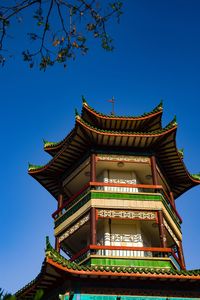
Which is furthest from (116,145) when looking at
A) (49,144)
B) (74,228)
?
(74,228)

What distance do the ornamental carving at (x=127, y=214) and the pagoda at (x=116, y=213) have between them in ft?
0.14

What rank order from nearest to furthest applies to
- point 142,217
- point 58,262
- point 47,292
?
point 58,262 → point 47,292 → point 142,217

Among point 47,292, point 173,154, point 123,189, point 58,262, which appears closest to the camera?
point 58,262

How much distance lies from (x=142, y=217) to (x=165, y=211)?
138cm

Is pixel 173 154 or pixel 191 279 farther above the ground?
pixel 173 154

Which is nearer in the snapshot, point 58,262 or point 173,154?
point 58,262

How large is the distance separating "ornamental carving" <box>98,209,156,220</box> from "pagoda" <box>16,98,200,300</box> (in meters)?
0.04

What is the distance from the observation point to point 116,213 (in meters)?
16.7

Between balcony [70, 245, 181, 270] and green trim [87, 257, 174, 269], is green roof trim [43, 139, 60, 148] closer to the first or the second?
balcony [70, 245, 181, 270]

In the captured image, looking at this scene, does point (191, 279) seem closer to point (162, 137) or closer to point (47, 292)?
point (47, 292)

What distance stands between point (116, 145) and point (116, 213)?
3835mm

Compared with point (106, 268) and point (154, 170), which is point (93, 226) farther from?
point (154, 170)

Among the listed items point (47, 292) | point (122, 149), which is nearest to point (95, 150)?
point (122, 149)

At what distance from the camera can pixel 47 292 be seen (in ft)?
48.6
